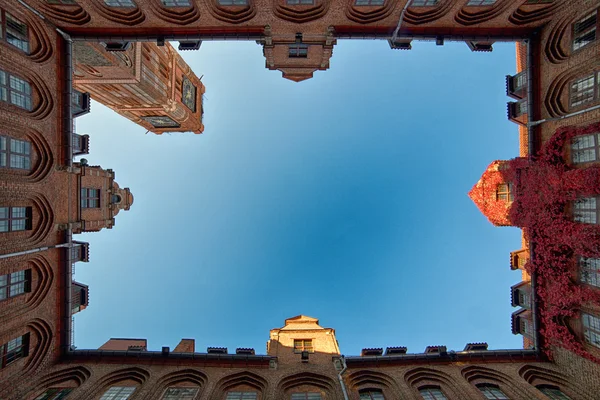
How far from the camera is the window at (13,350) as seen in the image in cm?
1881

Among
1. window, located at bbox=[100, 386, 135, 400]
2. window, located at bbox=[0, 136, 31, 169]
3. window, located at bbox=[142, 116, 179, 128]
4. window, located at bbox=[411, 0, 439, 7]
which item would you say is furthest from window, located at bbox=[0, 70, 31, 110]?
window, located at bbox=[411, 0, 439, 7]

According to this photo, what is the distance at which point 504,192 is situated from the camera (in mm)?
30203

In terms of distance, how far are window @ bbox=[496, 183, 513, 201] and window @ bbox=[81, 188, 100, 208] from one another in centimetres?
3496

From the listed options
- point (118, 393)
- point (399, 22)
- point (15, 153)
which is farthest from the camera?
point (399, 22)

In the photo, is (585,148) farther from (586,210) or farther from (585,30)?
(585,30)

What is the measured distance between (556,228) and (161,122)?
46435mm

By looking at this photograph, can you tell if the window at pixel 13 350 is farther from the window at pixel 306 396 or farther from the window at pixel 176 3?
the window at pixel 176 3

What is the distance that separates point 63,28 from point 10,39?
407cm

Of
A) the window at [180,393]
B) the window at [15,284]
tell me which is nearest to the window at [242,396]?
the window at [180,393]

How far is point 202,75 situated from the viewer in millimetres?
52375

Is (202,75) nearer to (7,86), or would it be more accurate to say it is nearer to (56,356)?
(7,86)

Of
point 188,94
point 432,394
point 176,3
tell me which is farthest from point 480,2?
point 188,94

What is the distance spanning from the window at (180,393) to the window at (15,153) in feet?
55.1

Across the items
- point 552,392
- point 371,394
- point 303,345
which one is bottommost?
point 371,394
